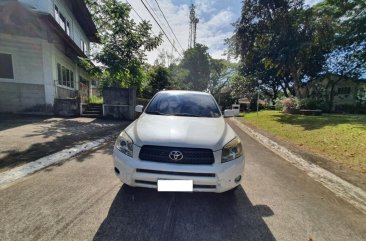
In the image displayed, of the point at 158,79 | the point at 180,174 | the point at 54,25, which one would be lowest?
the point at 180,174

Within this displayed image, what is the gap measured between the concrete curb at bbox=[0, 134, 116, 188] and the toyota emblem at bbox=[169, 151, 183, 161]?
9.14 feet

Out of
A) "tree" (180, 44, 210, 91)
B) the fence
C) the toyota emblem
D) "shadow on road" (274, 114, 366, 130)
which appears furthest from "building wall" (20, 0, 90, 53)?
"tree" (180, 44, 210, 91)

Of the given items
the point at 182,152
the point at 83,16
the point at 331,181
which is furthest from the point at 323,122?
the point at 83,16

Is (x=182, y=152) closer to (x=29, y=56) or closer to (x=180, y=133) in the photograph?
(x=180, y=133)

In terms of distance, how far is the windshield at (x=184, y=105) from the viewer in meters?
4.51

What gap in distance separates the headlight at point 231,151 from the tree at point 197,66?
174ft

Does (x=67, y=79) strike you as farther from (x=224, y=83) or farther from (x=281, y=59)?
(x=224, y=83)

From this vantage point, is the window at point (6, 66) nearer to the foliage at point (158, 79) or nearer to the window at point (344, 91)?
the foliage at point (158, 79)

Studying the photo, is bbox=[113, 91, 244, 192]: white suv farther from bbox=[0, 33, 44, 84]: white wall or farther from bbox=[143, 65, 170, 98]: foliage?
bbox=[143, 65, 170, 98]: foliage

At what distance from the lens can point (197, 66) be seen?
2185 inches

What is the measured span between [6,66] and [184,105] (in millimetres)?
11655

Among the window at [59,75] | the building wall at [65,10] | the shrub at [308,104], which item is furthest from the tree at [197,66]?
the window at [59,75]

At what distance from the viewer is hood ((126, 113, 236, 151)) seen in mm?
3094

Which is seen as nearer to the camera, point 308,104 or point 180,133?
point 180,133
